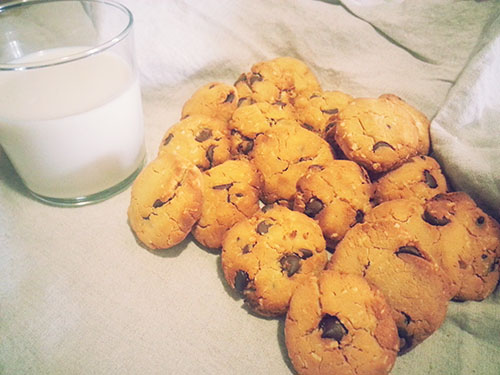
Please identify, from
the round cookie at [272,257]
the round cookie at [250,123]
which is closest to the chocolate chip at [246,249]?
the round cookie at [272,257]

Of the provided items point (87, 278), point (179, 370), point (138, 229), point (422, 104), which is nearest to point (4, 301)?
point (87, 278)

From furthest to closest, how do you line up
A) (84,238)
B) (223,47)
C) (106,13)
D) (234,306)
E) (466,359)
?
(223,47) → (106,13) → (84,238) → (234,306) → (466,359)

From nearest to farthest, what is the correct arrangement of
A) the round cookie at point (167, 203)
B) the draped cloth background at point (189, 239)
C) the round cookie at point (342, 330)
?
the round cookie at point (342, 330), the draped cloth background at point (189, 239), the round cookie at point (167, 203)

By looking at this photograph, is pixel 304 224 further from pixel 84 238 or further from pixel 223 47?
pixel 223 47

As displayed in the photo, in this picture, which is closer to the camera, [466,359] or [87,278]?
[466,359]

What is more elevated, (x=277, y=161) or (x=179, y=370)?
(x=277, y=161)

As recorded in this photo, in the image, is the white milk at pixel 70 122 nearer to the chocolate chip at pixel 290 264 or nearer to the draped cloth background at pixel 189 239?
the draped cloth background at pixel 189 239
